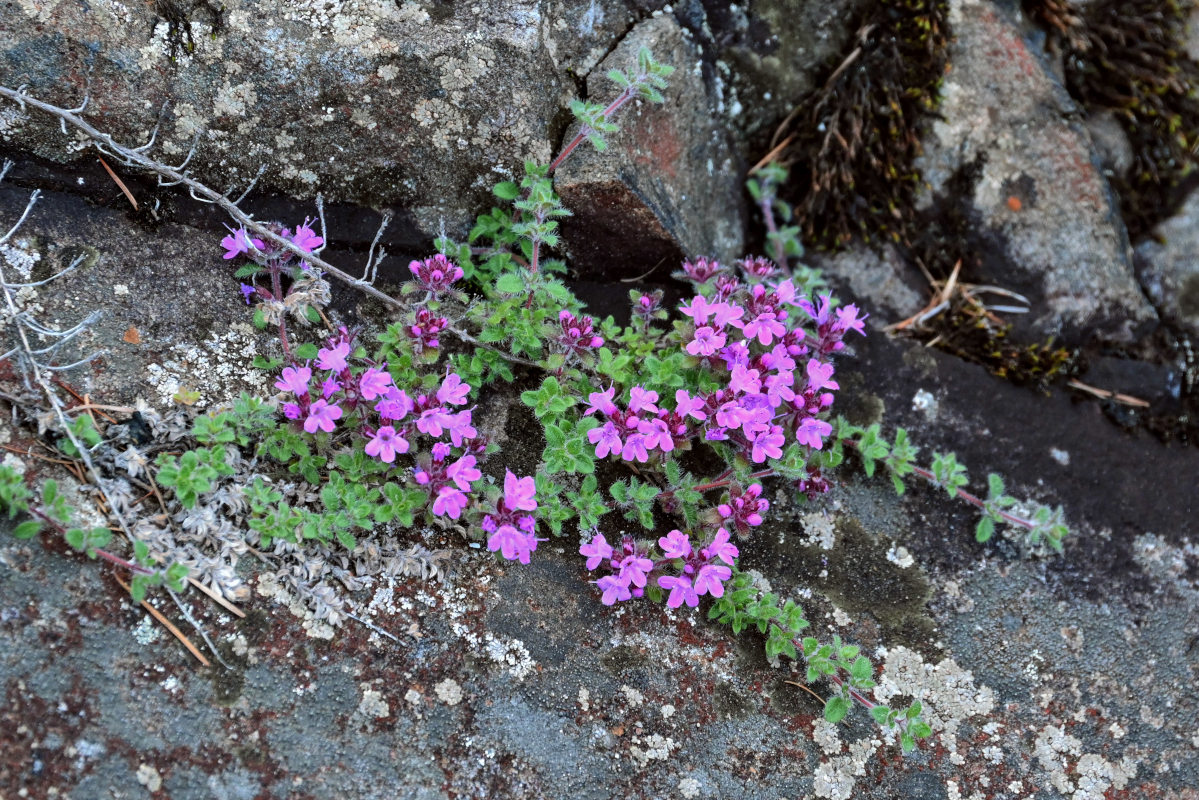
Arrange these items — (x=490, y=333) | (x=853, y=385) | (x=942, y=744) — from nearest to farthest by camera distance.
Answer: (x=942, y=744) → (x=490, y=333) → (x=853, y=385)

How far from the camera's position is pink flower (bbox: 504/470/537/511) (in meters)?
2.92

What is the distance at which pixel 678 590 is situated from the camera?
2.98 meters

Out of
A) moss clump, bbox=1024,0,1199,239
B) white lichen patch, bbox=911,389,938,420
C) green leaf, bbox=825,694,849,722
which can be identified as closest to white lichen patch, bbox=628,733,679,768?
green leaf, bbox=825,694,849,722

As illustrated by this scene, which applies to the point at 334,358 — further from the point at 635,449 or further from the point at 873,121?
the point at 873,121

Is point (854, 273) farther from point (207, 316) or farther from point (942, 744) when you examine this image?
point (207, 316)

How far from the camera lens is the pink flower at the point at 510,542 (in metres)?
2.91

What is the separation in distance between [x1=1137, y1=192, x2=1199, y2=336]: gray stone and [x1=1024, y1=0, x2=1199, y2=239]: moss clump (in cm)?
7

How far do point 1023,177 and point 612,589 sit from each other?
3.00 meters

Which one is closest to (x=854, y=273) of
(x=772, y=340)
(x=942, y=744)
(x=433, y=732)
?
(x=772, y=340)

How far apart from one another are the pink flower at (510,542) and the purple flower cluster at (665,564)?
187 millimetres

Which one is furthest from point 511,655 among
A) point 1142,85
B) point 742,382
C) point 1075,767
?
point 1142,85

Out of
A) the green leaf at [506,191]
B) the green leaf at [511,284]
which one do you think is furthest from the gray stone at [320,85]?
the green leaf at [511,284]

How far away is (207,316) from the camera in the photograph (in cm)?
321

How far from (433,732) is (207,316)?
5.53 ft
